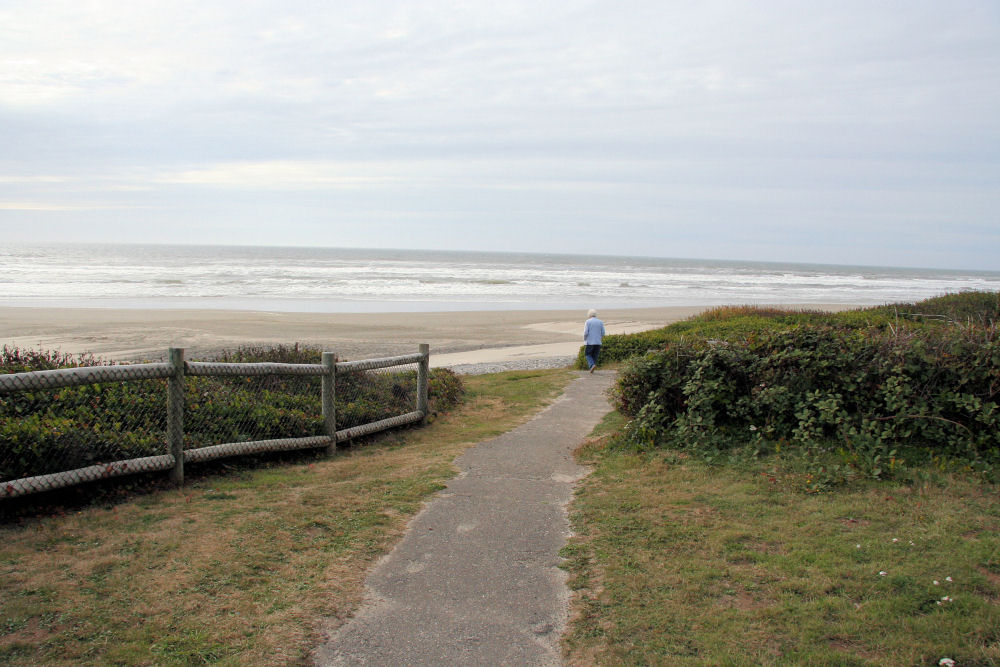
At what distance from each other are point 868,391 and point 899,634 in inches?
149

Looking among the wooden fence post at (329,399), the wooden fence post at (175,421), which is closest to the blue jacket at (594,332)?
the wooden fence post at (329,399)

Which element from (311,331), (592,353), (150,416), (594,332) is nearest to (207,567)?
(150,416)

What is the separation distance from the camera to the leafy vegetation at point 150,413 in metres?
5.81

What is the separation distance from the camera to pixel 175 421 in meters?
6.58

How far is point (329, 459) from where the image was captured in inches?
321

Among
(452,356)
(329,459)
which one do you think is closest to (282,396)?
(329,459)

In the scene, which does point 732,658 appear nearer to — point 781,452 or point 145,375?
point 781,452

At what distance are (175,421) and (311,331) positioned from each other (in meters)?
19.7

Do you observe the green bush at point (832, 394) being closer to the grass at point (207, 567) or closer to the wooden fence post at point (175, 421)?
the grass at point (207, 567)

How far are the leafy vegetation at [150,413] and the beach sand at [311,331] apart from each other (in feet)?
30.6

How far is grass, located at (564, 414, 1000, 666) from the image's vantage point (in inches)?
141

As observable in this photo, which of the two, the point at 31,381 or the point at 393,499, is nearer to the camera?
the point at 31,381

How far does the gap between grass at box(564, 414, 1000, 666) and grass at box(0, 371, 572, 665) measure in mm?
1524

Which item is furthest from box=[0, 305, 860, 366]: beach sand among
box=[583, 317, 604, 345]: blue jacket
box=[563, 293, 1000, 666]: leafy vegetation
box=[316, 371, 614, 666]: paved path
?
box=[316, 371, 614, 666]: paved path
